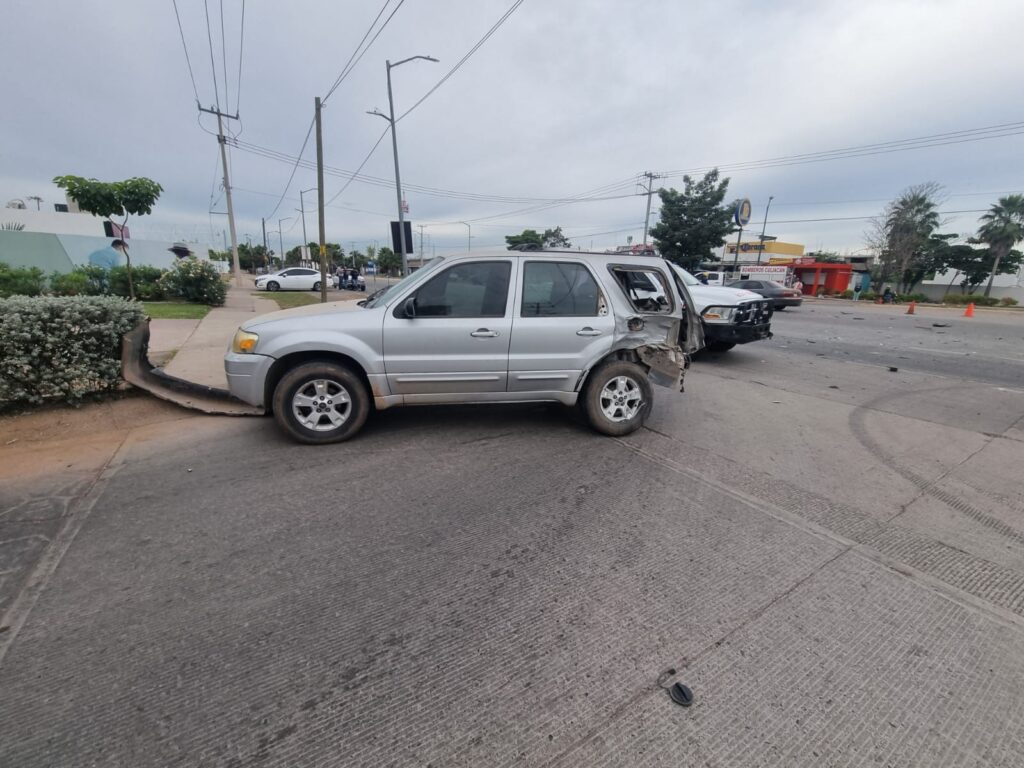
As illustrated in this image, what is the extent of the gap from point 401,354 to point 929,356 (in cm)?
1146

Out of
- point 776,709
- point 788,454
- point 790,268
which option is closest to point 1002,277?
point 790,268

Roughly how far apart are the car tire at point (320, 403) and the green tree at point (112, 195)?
12177 millimetres

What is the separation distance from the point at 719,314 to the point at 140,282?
18.8 m

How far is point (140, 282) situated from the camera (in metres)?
16.3

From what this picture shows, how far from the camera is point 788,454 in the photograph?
4.31 m

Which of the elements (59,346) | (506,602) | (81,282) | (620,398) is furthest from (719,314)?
(81,282)

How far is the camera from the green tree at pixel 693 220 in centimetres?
3306

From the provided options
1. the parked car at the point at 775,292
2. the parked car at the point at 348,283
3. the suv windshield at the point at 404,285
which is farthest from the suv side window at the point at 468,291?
the parked car at the point at 348,283

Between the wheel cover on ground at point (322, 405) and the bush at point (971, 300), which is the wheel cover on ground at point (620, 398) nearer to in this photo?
the wheel cover on ground at point (322, 405)

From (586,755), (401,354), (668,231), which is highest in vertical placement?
(668,231)

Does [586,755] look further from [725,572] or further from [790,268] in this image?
[790,268]

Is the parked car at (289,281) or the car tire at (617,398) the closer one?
the car tire at (617,398)

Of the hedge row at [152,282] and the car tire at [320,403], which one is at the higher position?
the hedge row at [152,282]

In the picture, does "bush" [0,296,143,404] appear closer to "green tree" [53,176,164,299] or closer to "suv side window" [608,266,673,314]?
"suv side window" [608,266,673,314]
